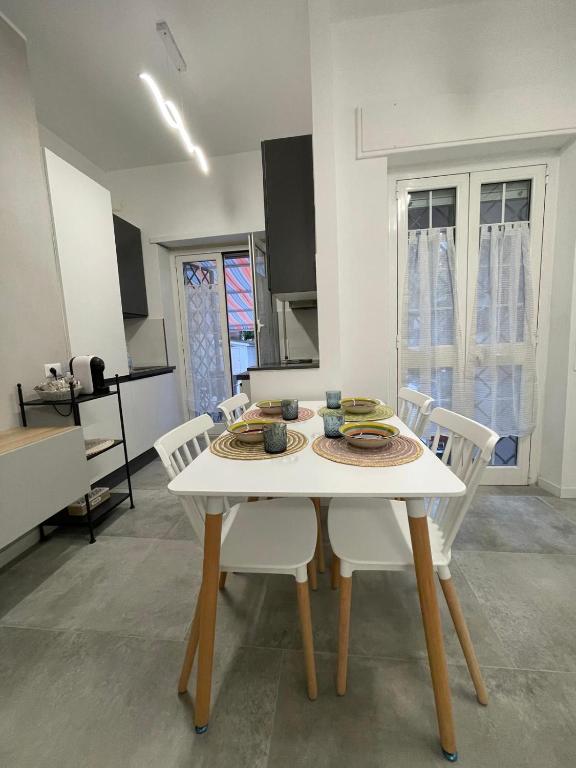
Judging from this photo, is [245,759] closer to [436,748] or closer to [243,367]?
[436,748]

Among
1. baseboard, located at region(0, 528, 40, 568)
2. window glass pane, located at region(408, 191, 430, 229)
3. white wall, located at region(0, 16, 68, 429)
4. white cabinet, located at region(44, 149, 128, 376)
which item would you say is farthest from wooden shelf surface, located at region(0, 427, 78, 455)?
window glass pane, located at region(408, 191, 430, 229)

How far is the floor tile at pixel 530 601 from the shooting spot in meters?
1.12

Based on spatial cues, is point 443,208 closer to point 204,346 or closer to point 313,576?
point 313,576

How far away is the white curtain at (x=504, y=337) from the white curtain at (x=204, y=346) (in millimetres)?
2656

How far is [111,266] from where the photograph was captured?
2.64m

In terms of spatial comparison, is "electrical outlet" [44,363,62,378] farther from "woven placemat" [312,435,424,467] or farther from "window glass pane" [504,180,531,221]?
"window glass pane" [504,180,531,221]

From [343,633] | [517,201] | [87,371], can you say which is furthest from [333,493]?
[517,201]

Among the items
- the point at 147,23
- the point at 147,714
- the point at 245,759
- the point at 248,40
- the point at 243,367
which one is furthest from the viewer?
the point at 243,367

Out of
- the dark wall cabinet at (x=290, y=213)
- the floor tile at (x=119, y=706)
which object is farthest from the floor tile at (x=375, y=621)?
the dark wall cabinet at (x=290, y=213)

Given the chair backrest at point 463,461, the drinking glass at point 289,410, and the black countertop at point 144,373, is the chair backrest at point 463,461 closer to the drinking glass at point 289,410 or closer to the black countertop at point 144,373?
the drinking glass at point 289,410

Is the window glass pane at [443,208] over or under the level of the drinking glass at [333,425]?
over

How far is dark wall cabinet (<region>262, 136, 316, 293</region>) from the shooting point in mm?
2006

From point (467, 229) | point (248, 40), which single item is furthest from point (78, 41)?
point (467, 229)

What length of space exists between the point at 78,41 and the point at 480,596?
3794 millimetres
